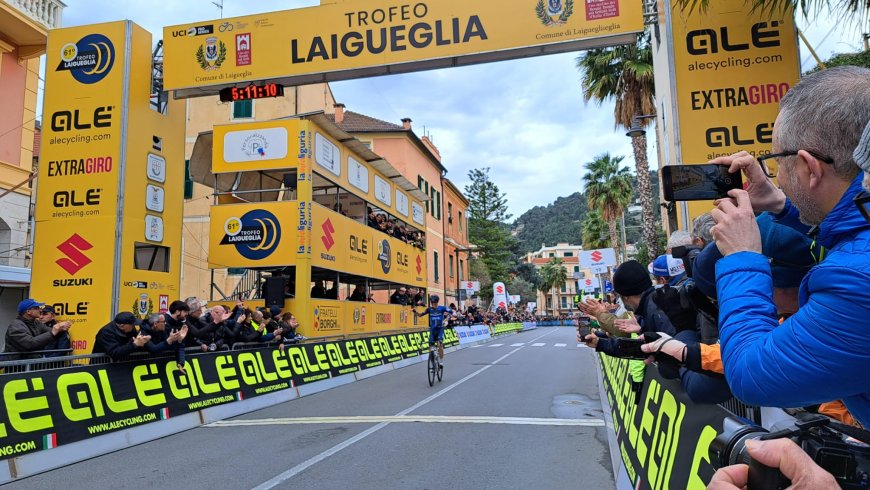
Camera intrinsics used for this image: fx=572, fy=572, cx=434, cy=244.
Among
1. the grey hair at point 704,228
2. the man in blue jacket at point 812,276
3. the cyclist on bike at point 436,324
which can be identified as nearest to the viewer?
the man in blue jacket at point 812,276

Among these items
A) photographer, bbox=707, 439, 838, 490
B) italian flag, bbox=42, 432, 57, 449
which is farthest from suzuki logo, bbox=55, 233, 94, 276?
photographer, bbox=707, 439, 838, 490

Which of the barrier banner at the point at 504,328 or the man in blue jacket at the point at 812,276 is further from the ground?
the man in blue jacket at the point at 812,276

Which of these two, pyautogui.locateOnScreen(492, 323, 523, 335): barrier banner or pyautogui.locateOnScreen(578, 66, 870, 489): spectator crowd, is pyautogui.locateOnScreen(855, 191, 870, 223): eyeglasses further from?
pyautogui.locateOnScreen(492, 323, 523, 335): barrier banner

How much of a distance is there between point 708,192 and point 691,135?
833cm

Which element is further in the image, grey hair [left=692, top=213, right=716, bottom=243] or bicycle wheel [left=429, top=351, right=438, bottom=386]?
bicycle wheel [left=429, top=351, right=438, bottom=386]

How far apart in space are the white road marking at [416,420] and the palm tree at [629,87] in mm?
12628

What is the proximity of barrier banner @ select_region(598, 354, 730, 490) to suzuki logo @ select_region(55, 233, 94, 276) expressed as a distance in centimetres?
1174

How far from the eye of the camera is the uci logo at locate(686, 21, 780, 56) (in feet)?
30.7

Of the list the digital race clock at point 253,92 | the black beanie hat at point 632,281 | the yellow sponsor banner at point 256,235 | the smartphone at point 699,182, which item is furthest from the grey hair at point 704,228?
the yellow sponsor banner at point 256,235

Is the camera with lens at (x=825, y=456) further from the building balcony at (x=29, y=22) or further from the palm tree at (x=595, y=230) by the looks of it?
the palm tree at (x=595, y=230)

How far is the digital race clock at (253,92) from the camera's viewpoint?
500 inches

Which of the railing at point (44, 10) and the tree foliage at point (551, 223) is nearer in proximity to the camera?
the railing at point (44, 10)

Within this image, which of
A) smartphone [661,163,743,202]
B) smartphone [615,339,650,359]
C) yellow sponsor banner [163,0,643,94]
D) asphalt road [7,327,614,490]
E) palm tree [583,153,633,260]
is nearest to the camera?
smartphone [661,163,743,202]

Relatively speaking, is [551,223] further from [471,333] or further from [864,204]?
[864,204]
